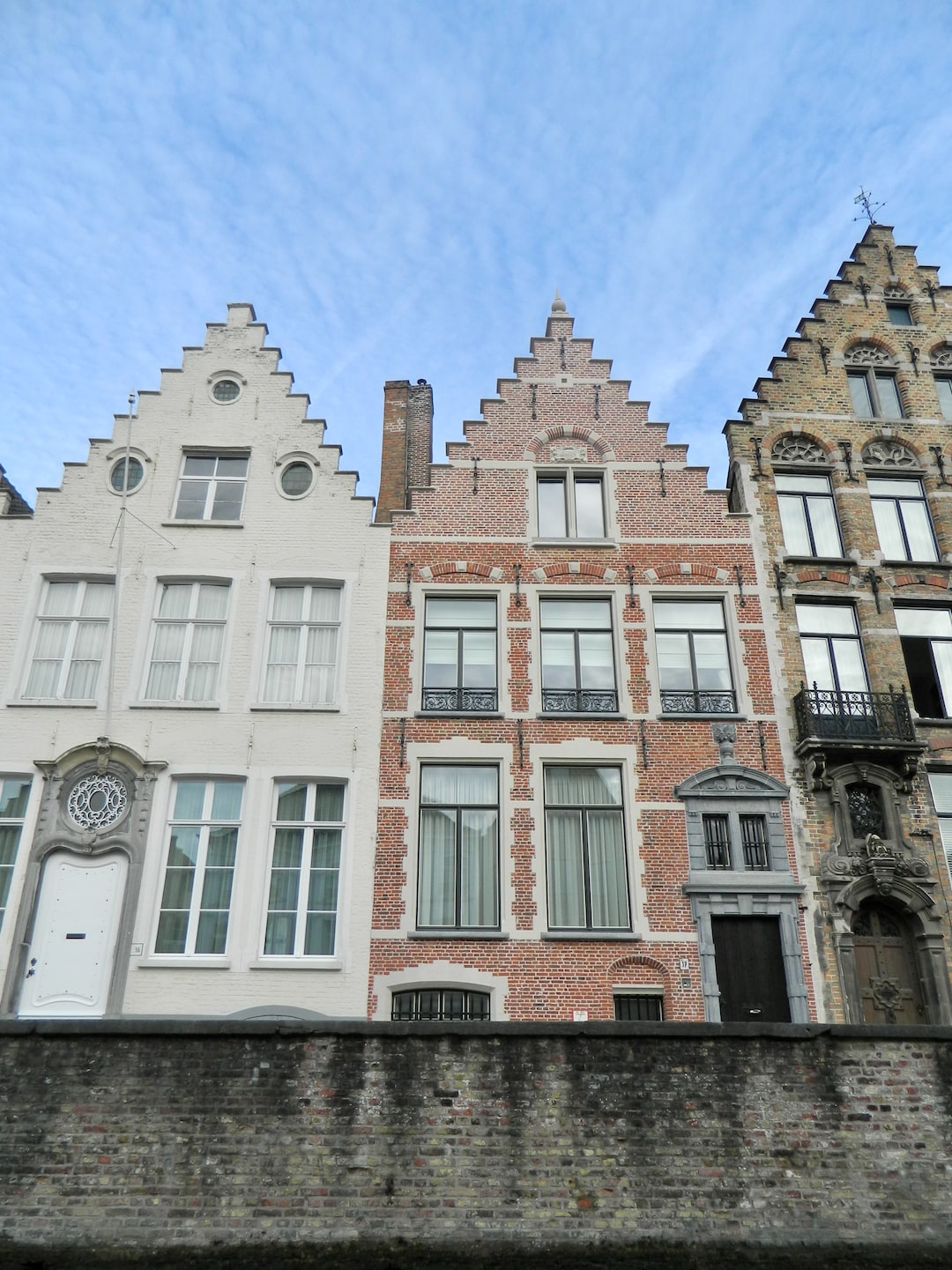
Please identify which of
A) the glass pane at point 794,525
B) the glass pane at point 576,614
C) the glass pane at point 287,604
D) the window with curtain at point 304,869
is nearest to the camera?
the window with curtain at point 304,869

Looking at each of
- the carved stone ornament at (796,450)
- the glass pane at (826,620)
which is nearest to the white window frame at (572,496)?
the carved stone ornament at (796,450)

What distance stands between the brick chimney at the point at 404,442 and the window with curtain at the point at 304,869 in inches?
222

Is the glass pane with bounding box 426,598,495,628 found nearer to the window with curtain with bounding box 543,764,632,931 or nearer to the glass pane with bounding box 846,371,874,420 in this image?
the window with curtain with bounding box 543,764,632,931

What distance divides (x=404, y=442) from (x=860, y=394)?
9.13 meters

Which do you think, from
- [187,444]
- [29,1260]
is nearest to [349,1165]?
[29,1260]

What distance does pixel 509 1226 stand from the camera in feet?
27.2

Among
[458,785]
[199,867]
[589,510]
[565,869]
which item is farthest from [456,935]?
[589,510]

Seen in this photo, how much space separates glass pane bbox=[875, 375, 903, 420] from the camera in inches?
725

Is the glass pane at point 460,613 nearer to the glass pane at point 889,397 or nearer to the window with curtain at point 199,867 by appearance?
the window with curtain at point 199,867

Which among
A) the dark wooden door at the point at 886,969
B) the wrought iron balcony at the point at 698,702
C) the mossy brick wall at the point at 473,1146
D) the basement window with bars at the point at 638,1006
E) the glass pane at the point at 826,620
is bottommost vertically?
the mossy brick wall at the point at 473,1146

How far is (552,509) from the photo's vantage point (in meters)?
17.5

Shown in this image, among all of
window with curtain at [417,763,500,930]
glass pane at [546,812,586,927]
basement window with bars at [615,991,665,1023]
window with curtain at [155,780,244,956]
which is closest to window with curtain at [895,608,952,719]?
glass pane at [546,812,586,927]

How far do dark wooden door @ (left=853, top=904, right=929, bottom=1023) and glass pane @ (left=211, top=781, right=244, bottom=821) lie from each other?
9735 mm

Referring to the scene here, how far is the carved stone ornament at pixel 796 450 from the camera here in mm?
17781
